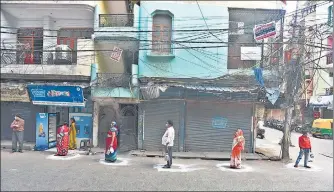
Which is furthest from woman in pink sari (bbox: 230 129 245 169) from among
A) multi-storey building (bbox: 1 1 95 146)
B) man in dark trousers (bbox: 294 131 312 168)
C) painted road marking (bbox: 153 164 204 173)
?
multi-storey building (bbox: 1 1 95 146)

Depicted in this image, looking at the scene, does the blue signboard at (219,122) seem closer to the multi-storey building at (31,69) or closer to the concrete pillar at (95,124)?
the concrete pillar at (95,124)

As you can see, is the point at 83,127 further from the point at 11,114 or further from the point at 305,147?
the point at 11,114

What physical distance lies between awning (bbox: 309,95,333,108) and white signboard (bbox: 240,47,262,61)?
8.31ft

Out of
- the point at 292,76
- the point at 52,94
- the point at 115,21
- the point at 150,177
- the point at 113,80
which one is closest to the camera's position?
the point at 52,94

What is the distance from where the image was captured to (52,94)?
5.93ft

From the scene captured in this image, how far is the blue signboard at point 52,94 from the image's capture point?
1645 mm

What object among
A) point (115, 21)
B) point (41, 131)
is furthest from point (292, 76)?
point (115, 21)

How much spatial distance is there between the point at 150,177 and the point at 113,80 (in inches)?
74.3

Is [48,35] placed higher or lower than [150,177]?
higher

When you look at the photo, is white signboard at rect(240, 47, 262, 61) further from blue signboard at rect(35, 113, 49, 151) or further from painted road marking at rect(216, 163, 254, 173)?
blue signboard at rect(35, 113, 49, 151)

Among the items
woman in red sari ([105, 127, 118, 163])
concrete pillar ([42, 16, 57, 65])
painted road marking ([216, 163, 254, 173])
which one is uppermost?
concrete pillar ([42, 16, 57, 65])

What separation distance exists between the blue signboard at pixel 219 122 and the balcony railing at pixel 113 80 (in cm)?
209

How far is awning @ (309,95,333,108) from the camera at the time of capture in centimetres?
262

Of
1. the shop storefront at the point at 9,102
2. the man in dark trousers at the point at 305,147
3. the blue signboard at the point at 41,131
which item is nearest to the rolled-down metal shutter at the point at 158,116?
the man in dark trousers at the point at 305,147
